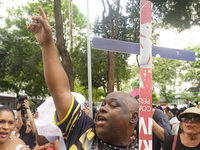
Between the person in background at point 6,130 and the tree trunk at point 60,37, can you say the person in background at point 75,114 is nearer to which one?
the person in background at point 6,130

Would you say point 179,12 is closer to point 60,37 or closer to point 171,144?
point 60,37

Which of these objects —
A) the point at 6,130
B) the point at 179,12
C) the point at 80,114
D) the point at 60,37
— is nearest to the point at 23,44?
the point at 60,37

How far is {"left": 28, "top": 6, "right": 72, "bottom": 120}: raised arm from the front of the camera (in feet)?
5.64

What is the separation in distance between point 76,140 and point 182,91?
64.3m

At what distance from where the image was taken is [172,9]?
41.1 feet

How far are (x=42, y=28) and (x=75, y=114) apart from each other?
0.58m

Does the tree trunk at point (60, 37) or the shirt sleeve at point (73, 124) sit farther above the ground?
the tree trunk at point (60, 37)

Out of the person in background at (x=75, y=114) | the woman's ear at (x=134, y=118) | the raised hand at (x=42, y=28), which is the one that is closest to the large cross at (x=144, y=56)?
the woman's ear at (x=134, y=118)

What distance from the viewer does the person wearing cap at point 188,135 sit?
3.04 meters

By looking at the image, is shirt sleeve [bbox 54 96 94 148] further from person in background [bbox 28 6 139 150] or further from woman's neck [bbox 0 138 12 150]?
woman's neck [bbox 0 138 12 150]

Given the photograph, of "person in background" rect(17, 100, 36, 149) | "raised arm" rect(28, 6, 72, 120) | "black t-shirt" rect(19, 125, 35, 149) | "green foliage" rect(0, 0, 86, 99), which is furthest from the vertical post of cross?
A: "green foliage" rect(0, 0, 86, 99)

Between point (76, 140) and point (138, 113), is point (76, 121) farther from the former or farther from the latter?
point (138, 113)

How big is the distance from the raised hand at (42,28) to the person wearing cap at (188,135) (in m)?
2.02

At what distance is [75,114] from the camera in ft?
5.77
